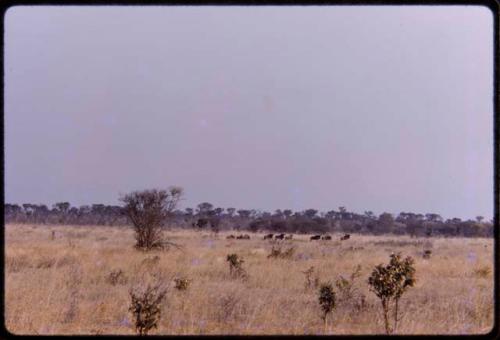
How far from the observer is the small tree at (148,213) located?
20.6 m

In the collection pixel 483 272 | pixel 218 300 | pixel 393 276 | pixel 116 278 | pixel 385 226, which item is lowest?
pixel 218 300

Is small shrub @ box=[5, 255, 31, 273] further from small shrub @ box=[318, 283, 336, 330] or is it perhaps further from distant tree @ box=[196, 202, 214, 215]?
distant tree @ box=[196, 202, 214, 215]

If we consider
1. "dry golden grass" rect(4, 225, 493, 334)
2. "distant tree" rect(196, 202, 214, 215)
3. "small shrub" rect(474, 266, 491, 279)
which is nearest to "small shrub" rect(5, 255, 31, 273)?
"dry golden grass" rect(4, 225, 493, 334)

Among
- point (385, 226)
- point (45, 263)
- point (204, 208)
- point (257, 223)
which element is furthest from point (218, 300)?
point (204, 208)

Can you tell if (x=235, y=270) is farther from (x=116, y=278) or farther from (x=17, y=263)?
(x=17, y=263)

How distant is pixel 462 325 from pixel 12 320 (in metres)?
5.19

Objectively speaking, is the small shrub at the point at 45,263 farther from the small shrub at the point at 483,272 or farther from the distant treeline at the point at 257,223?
the distant treeline at the point at 257,223

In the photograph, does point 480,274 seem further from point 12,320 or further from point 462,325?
point 12,320

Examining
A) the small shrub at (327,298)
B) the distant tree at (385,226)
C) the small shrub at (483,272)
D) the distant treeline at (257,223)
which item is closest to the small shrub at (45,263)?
the small shrub at (327,298)

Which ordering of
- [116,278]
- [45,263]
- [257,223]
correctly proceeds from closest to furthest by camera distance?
[116,278] < [45,263] < [257,223]

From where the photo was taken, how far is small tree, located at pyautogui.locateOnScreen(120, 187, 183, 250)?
20625 millimetres

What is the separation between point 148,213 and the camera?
826 inches

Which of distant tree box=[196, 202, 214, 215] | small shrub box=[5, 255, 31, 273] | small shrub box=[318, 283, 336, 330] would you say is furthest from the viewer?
distant tree box=[196, 202, 214, 215]

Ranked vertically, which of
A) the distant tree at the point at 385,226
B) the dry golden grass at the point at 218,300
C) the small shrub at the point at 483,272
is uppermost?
the distant tree at the point at 385,226
